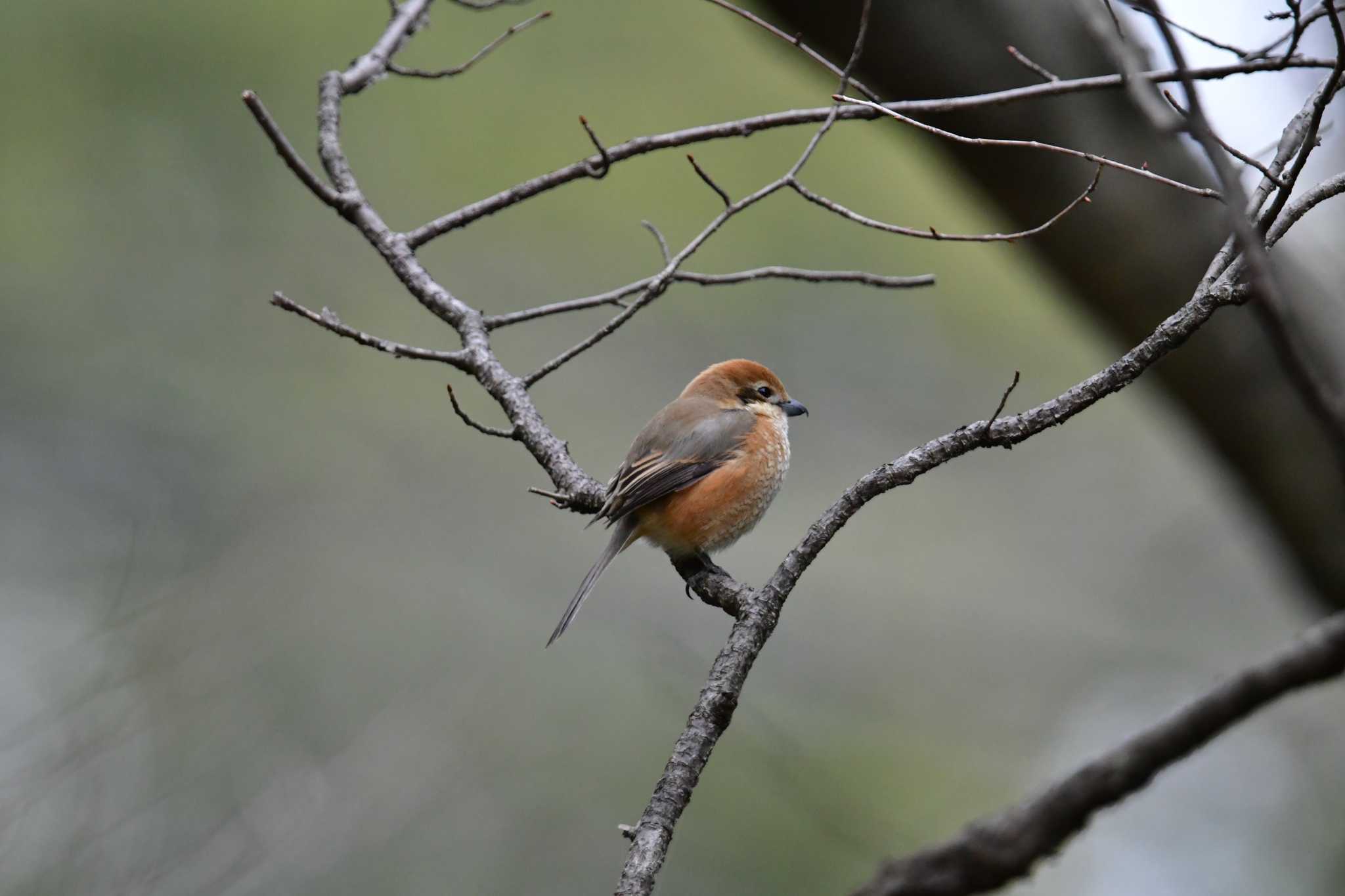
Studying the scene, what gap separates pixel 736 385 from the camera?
4.78 m

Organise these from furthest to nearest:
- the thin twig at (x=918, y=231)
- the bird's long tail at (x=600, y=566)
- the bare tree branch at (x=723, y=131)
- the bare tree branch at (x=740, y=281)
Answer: the bird's long tail at (x=600, y=566), the thin twig at (x=918, y=231), the bare tree branch at (x=723, y=131), the bare tree branch at (x=740, y=281)

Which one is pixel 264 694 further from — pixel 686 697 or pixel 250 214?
pixel 250 214

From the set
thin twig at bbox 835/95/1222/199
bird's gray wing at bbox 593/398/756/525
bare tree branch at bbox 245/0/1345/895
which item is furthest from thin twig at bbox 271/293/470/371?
thin twig at bbox 835/95/1222/199

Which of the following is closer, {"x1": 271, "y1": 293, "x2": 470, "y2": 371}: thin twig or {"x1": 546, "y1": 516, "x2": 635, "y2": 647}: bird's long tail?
{"x1": 271, "y1": 293, "x2": 470, "y2": 371}: thin twig

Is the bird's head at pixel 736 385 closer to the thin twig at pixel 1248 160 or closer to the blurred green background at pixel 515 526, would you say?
the blurred green background at pixel 515 526

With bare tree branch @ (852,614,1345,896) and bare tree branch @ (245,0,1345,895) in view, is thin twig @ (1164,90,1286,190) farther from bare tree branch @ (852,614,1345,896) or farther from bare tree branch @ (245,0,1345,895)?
bare tree branch @ (852,614,1345,896)

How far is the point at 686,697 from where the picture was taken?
470 centimetres

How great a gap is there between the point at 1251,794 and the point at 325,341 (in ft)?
22.4

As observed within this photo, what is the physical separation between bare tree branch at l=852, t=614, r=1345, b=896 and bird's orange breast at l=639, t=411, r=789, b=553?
3.04 metres

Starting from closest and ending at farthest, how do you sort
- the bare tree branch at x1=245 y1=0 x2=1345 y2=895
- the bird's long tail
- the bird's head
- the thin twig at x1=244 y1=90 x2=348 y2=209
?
the bare tree branch at x1=245 y1=0 x2=1345 y2=895 < the thin twig at x1=244 y1=90 x2=348 y2=209 < the bird's long tail < the bird's head

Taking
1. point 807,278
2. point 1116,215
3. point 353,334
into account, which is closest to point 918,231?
point 807,278

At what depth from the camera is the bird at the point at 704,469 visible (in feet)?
12.7

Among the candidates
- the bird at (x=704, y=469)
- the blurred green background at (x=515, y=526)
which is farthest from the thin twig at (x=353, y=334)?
the blurred green background at (x=515, y=526)

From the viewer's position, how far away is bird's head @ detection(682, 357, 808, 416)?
4.73 m
